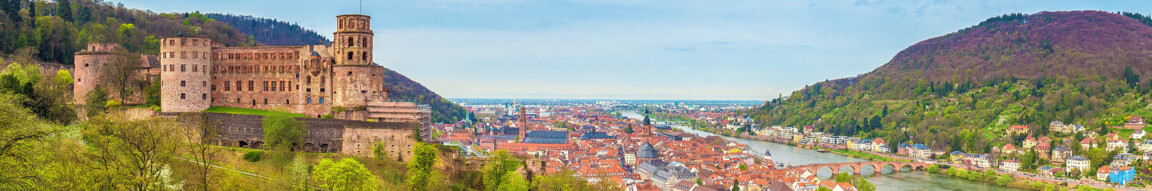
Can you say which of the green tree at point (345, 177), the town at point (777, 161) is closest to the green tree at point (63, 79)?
the green tree at point (345, 177)

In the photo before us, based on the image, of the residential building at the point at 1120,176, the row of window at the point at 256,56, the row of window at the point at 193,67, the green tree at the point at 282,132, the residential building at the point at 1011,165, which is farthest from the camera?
the residential building at the point at 1011,165

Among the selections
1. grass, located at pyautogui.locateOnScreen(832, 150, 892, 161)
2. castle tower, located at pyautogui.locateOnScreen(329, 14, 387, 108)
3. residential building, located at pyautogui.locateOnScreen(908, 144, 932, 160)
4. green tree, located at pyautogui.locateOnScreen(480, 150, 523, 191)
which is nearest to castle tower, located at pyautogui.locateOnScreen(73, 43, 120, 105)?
castle tower, located at pyautogui.locateOnScreen(329, 14, 387, 108)

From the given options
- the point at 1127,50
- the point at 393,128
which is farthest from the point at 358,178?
the point at 1127,50

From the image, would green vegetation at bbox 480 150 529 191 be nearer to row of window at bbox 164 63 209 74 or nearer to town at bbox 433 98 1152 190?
town at bbox 433 98 1152 190

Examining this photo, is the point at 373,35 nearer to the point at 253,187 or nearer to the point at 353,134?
the point at 353,134

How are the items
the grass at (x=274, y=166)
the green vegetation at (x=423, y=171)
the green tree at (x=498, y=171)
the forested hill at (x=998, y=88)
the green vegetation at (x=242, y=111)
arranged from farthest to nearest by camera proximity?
the forested hill at (x=998, y=88), the green vegetation at (x=242, y=111), the green tree at (x=498, y=171), the green vegetation at (x=423, y=171), the grass at (x=274, y=166)

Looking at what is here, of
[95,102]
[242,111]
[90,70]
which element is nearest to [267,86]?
[242,111]

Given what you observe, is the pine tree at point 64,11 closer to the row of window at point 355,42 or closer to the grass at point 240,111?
the grass at point 240,111
